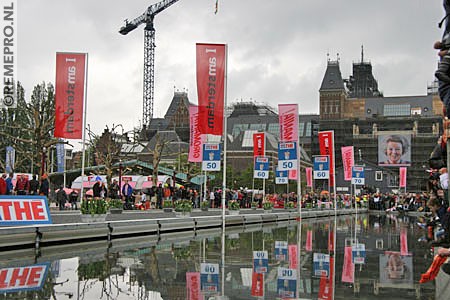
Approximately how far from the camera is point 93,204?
68.9ft

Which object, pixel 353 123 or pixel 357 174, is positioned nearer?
pixel 357 174

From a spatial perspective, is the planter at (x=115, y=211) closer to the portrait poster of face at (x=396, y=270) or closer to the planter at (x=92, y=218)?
the planter at (x=92, y=218)

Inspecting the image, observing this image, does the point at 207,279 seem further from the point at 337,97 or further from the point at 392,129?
the point at 337,97

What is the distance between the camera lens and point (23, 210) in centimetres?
1686

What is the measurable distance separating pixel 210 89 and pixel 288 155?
12.2m

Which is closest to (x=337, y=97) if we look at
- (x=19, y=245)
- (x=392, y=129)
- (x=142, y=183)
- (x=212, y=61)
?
(x=392, y=129)

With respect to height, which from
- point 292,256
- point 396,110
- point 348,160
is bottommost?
point 292,256

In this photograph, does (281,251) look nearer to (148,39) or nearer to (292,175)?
(292,175)

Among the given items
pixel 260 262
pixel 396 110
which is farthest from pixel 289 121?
pixel 396 110

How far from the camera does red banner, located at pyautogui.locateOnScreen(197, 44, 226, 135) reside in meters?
23.3

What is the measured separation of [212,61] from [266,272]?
13.4 meters

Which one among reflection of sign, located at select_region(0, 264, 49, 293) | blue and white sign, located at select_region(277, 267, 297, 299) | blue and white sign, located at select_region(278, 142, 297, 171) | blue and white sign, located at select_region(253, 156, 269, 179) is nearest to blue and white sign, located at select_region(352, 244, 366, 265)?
blue and white sign, located at select_region(277, 267, 297, 299)

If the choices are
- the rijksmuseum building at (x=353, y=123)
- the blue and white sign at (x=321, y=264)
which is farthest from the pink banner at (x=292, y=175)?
the rijksmuseum building at (x=353, y=123)

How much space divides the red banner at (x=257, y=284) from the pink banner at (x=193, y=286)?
873mm
